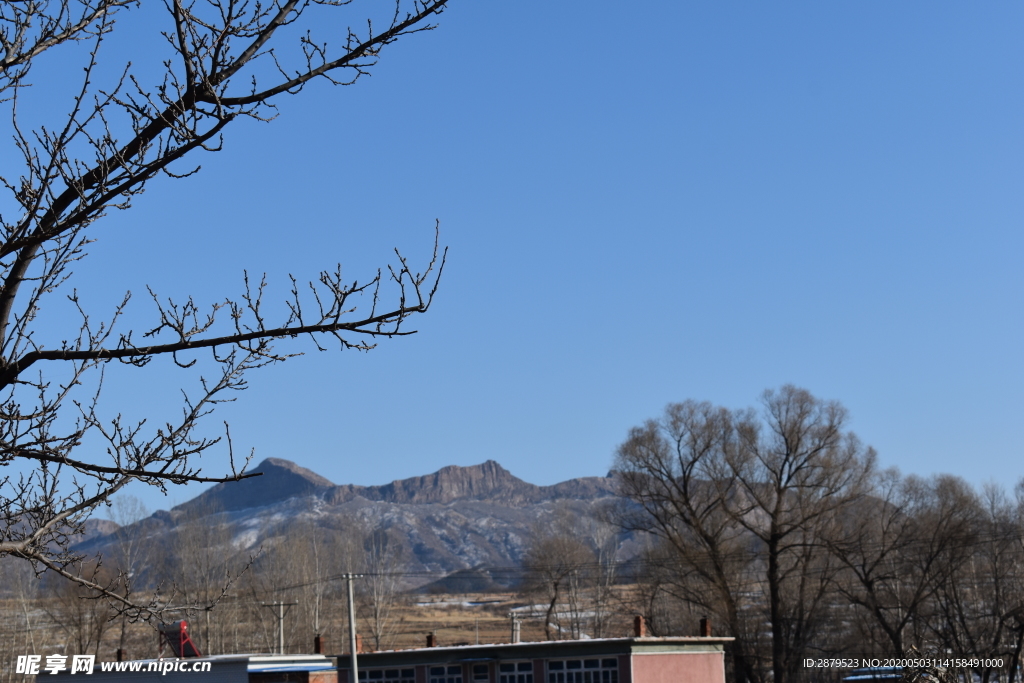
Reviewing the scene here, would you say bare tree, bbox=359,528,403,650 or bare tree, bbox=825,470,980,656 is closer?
bare tree, bbox=825,470,980,656

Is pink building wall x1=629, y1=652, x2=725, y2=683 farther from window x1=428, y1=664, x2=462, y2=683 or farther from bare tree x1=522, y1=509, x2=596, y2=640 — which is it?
bare tree x1=522, y1=509, x2=596, y2=640

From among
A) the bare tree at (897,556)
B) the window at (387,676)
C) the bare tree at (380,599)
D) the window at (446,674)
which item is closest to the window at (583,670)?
the window at (446,674)

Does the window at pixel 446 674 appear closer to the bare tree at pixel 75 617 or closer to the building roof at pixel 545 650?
the building roof at pixel 545 650

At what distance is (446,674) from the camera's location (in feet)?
127

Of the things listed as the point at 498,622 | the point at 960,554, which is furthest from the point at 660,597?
the point at 498,622

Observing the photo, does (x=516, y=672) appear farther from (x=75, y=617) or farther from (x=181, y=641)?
(x=75, y=617)

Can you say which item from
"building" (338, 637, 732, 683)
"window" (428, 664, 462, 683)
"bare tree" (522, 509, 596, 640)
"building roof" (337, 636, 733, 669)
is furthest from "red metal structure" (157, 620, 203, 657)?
"bare tree" (522, 509, 596, 640)

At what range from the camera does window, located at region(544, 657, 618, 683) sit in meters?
35.8

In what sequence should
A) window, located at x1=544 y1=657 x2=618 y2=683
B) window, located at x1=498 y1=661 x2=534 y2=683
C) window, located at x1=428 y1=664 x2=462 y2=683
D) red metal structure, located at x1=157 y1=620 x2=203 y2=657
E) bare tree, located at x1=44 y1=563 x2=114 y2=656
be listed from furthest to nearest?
bare tree, located at x1=44 y1=563 x2=114 y2=656 → red metal structure, located at x1=157 y1=620 x2=203 y2=657 → window, located at x1=428 y1=664 x2=462 y2=683 → window, located at x1=498 y1=661 x2=534 y2=683 → window, located at x1=544 y1=657 x2=618 y2=683

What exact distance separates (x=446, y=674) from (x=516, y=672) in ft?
8.98

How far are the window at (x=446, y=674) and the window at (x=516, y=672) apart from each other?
1.66m

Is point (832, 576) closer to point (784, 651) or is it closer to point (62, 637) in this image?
point (784, 651)

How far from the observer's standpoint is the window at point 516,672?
37.4 meters

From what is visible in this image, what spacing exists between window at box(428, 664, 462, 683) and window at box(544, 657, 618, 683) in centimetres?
360
